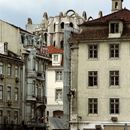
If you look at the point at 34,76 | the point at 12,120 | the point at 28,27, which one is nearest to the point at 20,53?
the point at 34,76

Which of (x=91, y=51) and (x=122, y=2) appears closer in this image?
(x=91, y=51)

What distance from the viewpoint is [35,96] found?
85438 mm

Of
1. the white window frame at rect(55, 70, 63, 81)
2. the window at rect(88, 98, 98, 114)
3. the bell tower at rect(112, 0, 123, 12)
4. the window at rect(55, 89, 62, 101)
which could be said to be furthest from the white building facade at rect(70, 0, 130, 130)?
the window at rect(55, 89, 62, 101)

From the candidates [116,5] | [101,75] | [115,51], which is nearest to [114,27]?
[115,51]

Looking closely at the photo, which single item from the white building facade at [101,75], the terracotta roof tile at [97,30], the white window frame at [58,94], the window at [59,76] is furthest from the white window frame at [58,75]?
the white building facade at [101,75]

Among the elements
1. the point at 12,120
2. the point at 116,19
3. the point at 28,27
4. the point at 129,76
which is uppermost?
the point at 28,27

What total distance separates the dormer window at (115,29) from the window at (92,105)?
6.40 m

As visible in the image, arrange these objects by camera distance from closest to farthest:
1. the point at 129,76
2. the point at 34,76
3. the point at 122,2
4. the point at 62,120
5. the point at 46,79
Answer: the point at 129,76
the point at 62,120
the point at 122,2
the point at 34,76
the point at 46,79

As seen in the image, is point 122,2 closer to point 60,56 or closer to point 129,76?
point 129,76

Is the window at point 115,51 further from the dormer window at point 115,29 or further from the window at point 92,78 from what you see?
the window at point 92,78

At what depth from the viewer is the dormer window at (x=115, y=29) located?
55844mm

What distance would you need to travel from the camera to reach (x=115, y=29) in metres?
56.0

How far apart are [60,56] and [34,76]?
10.7m

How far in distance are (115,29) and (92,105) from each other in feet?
25.1
